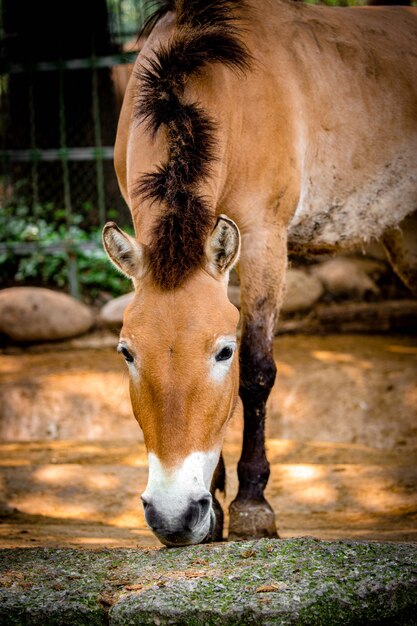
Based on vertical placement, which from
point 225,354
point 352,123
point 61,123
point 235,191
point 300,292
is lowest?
point 300,292

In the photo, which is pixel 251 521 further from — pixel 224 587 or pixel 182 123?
pixel 182 123

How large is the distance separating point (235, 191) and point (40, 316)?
470 cm

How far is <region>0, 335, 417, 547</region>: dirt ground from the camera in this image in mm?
4207

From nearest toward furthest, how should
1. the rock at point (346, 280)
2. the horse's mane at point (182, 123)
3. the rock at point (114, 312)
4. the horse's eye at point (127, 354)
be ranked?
the horse's eye at point (127, 354)
the horse's mane at point (182, 123)
the rock at point (114, 312)
the rock at point (346, 280)

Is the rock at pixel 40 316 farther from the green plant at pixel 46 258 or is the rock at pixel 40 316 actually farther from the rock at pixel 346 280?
the rock at pixel 346 280

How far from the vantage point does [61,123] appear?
871 centimetres

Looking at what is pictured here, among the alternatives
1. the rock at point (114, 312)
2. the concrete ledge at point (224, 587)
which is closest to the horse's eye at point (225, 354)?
the concrete ledge at point (224, 587)

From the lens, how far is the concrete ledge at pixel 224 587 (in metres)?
2.34

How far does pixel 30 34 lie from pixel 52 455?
572 centimetres

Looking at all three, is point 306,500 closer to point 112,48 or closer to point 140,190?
point 140,190

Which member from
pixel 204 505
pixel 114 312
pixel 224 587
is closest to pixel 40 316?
pixel 114 312

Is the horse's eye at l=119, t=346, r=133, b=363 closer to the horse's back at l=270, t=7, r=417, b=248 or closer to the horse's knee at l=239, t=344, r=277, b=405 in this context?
the horse's knee at l=239, t=344, r=277, b=405

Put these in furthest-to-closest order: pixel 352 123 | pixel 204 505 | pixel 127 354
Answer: pixel 352 123 → pixel 127 354 → pixel 204 505

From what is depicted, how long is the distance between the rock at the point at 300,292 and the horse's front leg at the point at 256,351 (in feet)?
14.7
